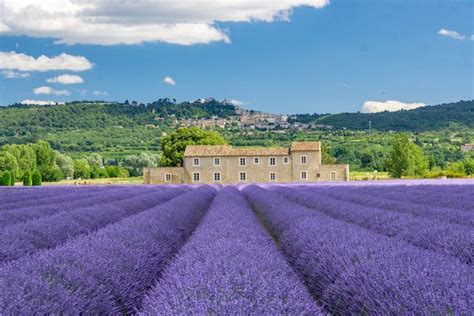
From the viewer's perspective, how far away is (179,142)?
6244cm

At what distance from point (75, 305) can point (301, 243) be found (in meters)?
3.64

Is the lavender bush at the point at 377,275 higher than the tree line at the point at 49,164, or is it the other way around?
the lavender bush at the point at 377,275

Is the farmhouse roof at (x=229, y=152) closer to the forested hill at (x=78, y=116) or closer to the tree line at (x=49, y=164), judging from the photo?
the tree line at (x=49, y=164)

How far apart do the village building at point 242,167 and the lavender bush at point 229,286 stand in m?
48.2

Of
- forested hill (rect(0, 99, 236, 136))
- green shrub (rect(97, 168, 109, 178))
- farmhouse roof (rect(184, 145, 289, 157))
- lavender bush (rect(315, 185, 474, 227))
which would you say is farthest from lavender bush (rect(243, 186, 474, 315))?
forested hill (rect(0, 99, 236, 136))

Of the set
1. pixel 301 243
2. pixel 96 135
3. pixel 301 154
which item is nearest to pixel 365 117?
pixel 96 135

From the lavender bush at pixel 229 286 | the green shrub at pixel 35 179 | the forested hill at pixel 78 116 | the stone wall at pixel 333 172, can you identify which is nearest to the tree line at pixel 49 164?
the green shrub at pixel 35 179

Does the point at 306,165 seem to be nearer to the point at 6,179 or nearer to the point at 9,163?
the point at 6,179

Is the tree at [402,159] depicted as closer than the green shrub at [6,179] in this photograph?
No

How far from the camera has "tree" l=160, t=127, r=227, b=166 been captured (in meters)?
61.5

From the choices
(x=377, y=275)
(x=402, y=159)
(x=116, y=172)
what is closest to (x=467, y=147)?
(x=402, y=159)

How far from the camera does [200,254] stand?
Result: 5266mm

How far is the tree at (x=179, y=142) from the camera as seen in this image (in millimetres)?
61500

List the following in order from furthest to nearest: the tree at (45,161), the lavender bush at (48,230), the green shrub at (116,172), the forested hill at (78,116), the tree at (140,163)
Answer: the forested hill at (78,116) < the tree at (140,163) < the green shrub at (116,172) < the tree at (45,161) < the lavender bush at (48,230)
